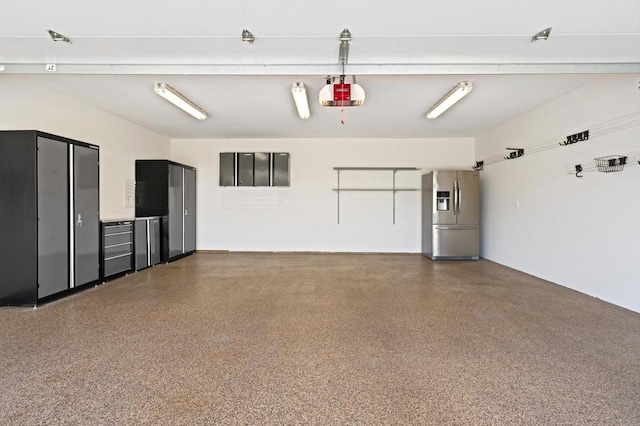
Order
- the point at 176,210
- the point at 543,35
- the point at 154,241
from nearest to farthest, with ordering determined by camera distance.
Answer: the point at 543,35 → the point at 154,241 → the point at 176,210

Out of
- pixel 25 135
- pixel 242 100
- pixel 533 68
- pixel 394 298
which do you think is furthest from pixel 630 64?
pixel 25 135

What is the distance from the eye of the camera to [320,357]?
99.6 inches

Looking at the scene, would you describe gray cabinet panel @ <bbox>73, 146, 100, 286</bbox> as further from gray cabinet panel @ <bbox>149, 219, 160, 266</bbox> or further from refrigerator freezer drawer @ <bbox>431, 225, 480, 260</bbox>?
refrigerator freezer drawer @ <bbox>431, 225, 480, 260</bbox>

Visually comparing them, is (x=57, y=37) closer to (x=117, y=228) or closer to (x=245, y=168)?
(x=117, y=228)

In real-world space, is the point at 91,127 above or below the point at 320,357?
above

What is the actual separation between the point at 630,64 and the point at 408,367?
3770mm

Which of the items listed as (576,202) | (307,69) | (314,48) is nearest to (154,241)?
(307,69)

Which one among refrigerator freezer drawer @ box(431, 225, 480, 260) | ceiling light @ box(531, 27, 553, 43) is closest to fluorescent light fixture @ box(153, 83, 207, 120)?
ceiling light @ box(531, 27, 553, 43)

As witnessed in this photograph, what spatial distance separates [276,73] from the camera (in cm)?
356

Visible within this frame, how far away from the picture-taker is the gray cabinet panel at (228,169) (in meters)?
7.65

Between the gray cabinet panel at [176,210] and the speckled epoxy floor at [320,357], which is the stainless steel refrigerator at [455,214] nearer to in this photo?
the speckled epoxy floor at [320,357]

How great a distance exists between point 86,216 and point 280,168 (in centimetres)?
398

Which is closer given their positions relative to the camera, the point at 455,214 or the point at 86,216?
the point at 86,216

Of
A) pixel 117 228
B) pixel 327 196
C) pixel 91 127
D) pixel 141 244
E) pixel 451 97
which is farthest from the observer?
pixel 327 196
